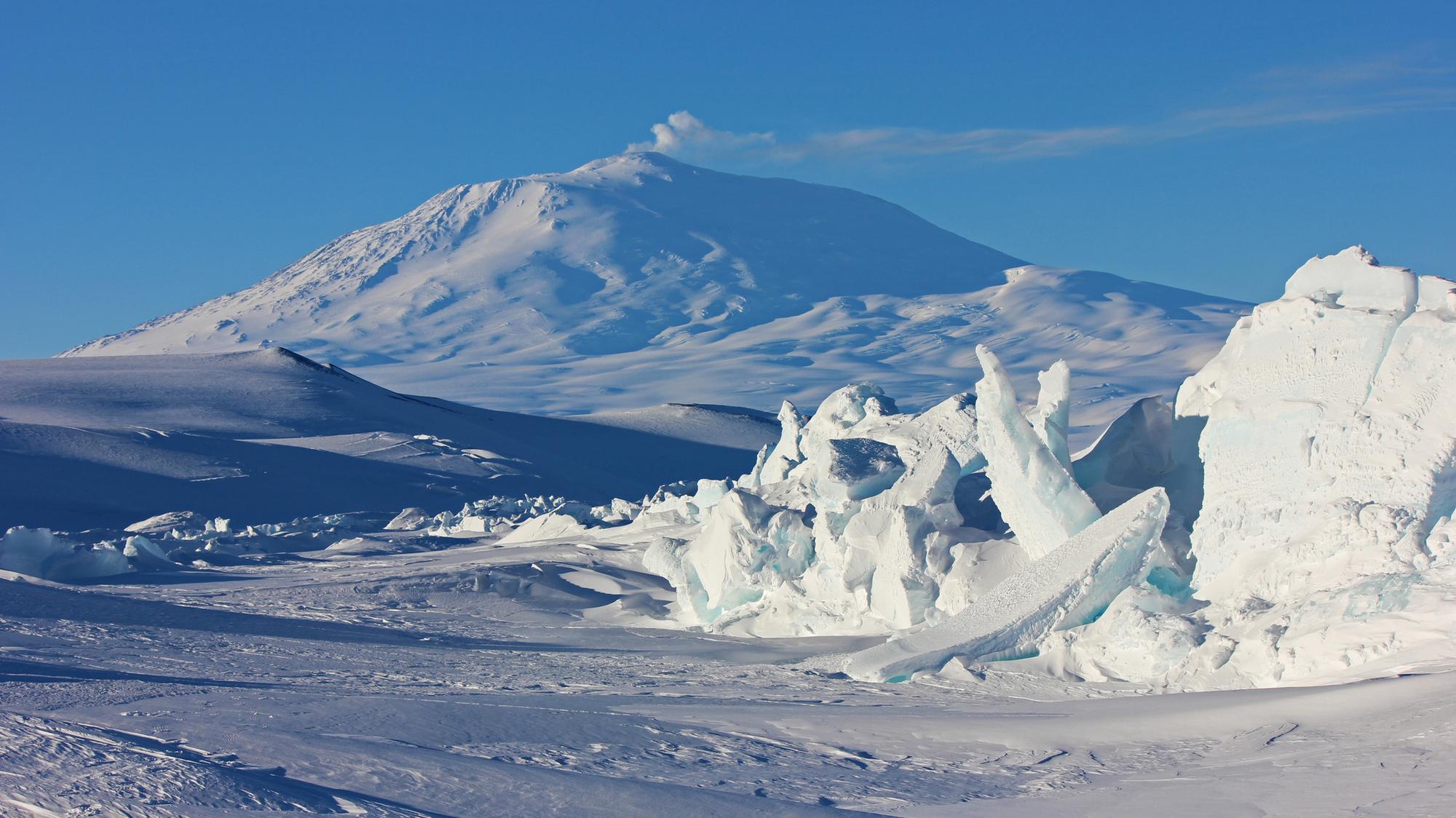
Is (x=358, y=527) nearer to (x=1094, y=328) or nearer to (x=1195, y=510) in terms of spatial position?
(x=1195, y=510)

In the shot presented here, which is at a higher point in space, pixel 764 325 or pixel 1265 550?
pixel 764 325

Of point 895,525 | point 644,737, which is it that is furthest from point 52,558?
point 644,737

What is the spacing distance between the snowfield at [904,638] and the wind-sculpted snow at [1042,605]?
0.03m

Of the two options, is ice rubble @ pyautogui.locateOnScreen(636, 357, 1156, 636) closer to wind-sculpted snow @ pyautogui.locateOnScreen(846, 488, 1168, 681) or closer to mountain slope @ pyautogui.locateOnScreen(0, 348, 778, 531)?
wind-sculpted snow @ pyautogui.locateOnScreen(846, 488, 1168, 681)

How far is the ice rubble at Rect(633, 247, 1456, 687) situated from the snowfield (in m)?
0.03

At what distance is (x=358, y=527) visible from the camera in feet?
85.1

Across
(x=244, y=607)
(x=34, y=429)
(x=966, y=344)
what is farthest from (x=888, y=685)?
(x=966, y=344)

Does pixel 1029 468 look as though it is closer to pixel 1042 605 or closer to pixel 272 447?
pixel 1042 605

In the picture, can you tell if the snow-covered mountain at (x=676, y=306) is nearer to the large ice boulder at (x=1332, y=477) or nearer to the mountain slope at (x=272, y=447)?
the mountain slope at (x=272, y=447)

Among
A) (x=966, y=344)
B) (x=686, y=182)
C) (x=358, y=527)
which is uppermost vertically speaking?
(x=686, y=182)

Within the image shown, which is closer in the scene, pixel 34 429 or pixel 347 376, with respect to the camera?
pixel 34 429

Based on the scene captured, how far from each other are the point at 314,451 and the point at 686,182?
124m

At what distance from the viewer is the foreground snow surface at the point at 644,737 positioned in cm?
529

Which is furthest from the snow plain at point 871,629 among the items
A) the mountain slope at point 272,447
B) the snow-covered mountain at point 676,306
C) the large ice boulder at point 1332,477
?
the snow-covered mountain at point 676,306
